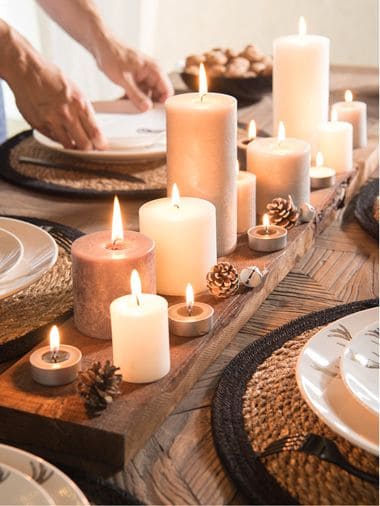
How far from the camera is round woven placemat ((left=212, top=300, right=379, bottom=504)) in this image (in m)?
0.70

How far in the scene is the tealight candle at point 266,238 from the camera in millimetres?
1137

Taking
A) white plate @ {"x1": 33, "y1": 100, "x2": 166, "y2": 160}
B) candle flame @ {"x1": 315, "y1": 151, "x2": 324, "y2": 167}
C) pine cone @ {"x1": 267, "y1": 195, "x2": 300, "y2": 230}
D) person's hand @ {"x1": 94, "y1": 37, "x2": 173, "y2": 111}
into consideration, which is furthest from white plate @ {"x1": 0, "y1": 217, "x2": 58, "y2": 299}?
person's hand @ {"x1": 94, "y1": 37, "x2": 173, "y2": 111}

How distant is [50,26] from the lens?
132 inches

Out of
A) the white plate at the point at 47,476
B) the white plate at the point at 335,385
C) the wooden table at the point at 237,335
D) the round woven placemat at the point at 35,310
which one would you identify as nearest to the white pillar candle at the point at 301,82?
the wooden table at the point at 237,335

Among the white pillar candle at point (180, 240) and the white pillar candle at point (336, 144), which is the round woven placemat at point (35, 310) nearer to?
the white pillar candle at point (180, 240)

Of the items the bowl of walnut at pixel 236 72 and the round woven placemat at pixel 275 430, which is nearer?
the round woven placemat at pixel 275 430

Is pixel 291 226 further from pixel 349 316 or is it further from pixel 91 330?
pixel 91 330

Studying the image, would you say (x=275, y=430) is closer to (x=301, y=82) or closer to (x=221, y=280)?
(x=221, y=280)

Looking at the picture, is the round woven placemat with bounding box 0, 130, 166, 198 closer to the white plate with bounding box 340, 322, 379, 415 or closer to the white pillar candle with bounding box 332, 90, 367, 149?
the white pillar candle with bounding box 332, 90, 367, 149

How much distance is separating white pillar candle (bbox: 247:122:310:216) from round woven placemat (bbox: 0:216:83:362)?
314 mm

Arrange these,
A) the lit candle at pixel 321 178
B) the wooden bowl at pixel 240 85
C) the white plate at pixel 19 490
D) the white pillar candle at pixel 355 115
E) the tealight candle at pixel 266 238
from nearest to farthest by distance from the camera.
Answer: the white plate at pixel 19 490 < the tealight candle at pixel 266 238 < the lit candle at pixel 321 178 < the white pillar candle at pixel 355 115 < the wooden bowl at pixel 240 85

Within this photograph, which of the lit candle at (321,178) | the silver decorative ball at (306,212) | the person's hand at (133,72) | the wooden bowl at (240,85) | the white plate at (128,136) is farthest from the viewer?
the wooden bowl at (240,85)

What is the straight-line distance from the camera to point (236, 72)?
1954 millimetres

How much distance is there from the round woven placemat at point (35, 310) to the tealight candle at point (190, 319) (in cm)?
15
